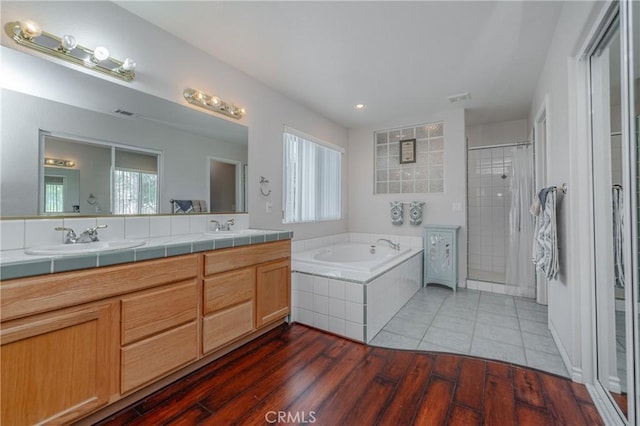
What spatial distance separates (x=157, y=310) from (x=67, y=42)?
1.61 metres

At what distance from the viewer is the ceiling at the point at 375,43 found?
1817mm

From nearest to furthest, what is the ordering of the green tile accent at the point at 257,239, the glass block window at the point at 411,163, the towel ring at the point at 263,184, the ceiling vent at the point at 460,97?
the green tile accent at the point at 257,239 → the towel ring at the point at 263,184 → the ceiling vent at the point at 460,97 → the glass block window at the point at 411,163

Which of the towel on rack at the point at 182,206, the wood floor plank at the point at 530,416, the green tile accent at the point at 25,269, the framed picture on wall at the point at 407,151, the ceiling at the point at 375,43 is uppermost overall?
the ceiling at the point at 375,43

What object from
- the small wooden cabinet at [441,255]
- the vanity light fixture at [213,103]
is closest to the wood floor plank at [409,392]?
the small wooden cabinet at [441,255]

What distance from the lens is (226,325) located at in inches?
73.2

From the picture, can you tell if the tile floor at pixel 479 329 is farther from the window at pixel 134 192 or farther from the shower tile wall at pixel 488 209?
the window at pixel 134 192

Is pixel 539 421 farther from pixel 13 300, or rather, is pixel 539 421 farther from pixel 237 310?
pixel 13 300

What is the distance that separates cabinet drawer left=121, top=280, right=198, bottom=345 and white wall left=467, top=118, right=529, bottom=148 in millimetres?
4441

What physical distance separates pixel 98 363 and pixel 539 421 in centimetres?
216

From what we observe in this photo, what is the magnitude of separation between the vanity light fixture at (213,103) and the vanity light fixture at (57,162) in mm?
944

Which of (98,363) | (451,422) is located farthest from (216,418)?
(451,422)

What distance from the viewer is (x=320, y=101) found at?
3369mm

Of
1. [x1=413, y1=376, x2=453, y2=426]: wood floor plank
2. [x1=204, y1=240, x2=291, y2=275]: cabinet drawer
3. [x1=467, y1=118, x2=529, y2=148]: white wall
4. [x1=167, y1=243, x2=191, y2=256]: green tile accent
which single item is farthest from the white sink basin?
[x1=467, y1=118, x2=529, y2=148]: white wall
